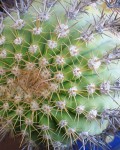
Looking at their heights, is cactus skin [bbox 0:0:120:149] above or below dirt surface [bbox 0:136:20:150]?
above

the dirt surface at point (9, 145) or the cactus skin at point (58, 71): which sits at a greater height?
the cactus skin at point (58, 71)

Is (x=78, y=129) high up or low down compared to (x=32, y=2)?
down

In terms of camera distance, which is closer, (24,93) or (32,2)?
(24,93)

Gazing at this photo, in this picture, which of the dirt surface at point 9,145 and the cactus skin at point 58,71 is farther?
the dirt surface at point 9,145

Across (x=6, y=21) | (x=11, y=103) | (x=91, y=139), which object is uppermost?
(x=6, y=21)

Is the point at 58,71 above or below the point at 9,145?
above

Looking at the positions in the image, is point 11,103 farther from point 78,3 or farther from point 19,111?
point 78,3

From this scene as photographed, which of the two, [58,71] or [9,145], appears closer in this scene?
[58,71]

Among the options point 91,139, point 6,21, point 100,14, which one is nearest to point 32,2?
point 6,21
